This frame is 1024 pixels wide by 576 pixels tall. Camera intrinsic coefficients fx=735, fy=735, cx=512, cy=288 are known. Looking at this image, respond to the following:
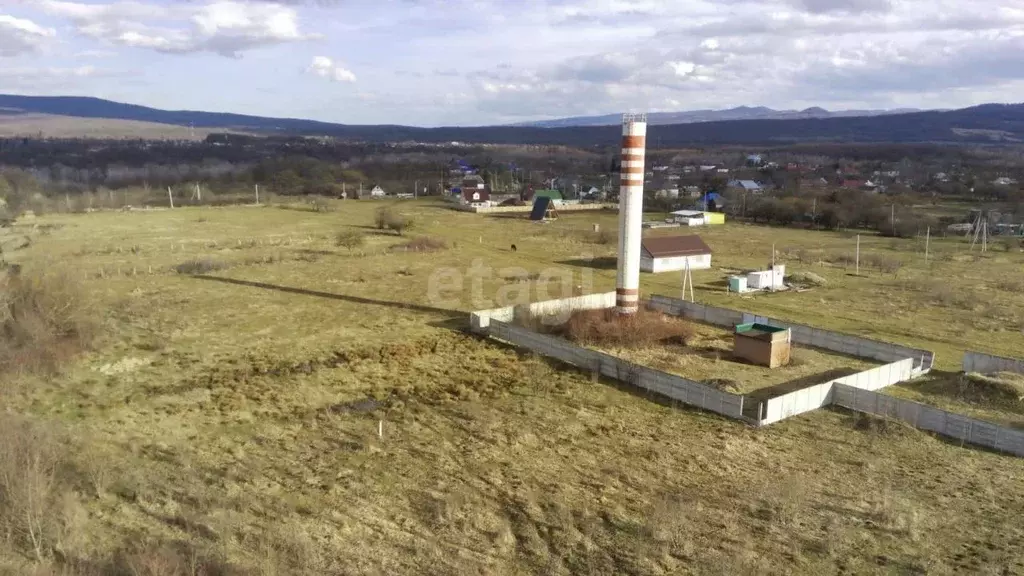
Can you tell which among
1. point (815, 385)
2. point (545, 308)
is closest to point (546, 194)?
point (545, 308)

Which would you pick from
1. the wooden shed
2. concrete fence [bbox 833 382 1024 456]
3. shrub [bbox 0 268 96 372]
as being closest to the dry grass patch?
concrete fence [bbox 833 382 1024 456]

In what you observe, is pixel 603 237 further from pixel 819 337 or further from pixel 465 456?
pixel 465 456

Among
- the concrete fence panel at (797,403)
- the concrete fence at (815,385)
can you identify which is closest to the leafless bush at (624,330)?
the concrete fence at (815,385)

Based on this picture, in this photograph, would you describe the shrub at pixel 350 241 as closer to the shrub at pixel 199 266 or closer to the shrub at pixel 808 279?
the shrub at pixel 199 266

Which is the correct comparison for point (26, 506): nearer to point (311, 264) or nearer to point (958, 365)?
point (958, 365)

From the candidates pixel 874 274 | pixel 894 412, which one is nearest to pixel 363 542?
pixel 894 412

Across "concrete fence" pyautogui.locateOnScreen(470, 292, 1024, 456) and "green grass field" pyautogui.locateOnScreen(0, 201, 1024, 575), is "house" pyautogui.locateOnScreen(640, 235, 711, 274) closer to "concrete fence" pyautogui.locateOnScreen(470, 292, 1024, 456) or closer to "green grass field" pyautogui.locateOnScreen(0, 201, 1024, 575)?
"green grass field" pyautogui.locateOnScreen(0, 201, 1024, 575)
